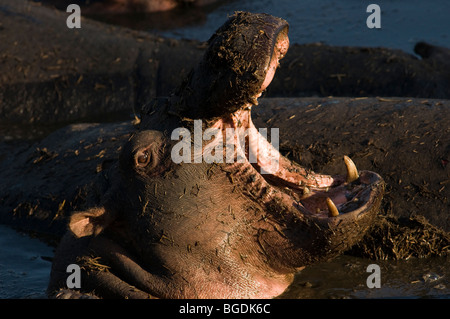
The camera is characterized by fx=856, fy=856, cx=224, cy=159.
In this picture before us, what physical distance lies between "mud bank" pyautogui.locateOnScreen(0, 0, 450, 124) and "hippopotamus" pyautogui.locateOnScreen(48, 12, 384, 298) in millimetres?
4570

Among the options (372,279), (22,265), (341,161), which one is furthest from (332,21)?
(372,279)

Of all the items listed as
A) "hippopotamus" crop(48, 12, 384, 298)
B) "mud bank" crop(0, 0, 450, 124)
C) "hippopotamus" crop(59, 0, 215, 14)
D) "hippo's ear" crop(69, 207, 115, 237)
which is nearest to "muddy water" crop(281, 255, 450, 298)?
"hippopotamus" crop(48, 12, 384, 298)

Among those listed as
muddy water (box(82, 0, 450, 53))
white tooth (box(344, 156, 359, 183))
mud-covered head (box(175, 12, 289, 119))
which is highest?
muddy water (box(82, 0, 450, 53))

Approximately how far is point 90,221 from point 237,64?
1466 millimetres

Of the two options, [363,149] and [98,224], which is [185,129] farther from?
[363,149]

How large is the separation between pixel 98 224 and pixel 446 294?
2.41 metres

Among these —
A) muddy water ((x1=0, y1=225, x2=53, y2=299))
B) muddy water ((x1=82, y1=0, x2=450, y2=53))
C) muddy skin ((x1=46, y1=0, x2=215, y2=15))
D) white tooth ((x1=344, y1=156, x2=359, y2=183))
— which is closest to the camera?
white tooth ((x1=344, y1=156, x2=359, y2=183))

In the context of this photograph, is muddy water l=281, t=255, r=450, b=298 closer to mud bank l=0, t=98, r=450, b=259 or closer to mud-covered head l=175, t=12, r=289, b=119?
mud bank l=0, t=98, r=450, b=259

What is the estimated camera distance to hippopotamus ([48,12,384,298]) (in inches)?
211

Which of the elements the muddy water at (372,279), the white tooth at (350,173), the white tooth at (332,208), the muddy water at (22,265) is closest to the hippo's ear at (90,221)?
the muddy water at (22,265)

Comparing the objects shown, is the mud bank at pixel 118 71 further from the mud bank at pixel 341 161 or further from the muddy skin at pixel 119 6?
the muddy skin at pixel 119 6

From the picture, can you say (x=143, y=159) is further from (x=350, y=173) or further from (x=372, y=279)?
(x=372, y=279)

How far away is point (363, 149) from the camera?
6742mm

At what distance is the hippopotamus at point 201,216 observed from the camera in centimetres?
536
